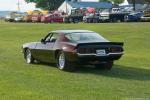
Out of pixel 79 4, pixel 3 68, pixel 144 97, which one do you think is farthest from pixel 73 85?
pixel 79 4

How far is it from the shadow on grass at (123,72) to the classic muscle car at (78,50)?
29cm

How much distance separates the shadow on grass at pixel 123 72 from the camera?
14734mm

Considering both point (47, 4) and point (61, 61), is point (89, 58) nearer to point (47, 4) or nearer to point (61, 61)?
point (61, 61)

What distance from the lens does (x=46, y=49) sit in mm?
A: 17250

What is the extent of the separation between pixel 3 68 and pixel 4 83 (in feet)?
11.6

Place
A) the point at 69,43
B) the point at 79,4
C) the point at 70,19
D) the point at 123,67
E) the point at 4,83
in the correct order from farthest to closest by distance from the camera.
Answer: the point at 79,4, the point at 70,19, the point at 123,67, the point at 69,43, the point at 4,83

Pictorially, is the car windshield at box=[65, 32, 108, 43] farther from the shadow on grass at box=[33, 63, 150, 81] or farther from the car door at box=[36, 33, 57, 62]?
the shadow on grass at box=[33, 63, 150, 81]

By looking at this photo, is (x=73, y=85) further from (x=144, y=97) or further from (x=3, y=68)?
(x=3, y=68)

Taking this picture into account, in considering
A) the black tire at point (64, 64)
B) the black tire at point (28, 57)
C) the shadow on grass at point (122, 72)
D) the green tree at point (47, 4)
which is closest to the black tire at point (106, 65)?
the shadow on grass at point (122, 72)

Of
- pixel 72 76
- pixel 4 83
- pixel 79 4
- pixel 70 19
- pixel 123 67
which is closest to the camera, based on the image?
pixel 4 83

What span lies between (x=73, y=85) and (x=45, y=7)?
424 ft

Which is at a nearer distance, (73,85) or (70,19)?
(73,85)

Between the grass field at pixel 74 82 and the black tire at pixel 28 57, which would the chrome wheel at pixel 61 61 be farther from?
the black tire at pixel 28 57

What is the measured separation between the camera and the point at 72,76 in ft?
47.9
